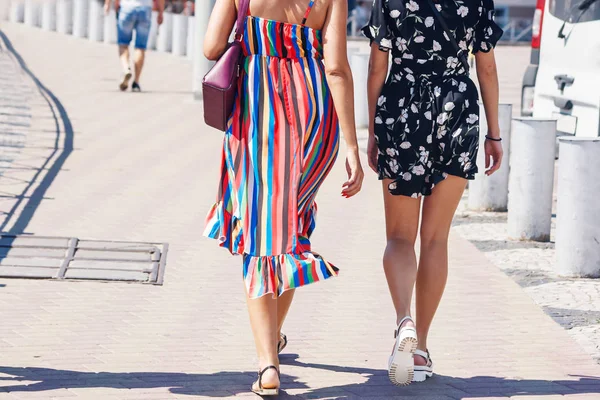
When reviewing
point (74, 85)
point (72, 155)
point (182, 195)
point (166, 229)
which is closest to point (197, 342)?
point (166, 229)

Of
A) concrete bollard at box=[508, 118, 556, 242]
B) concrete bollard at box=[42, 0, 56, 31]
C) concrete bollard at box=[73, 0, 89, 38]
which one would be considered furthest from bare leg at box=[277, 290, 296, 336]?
concrete bollard at box=[42, 0, 56, 31]

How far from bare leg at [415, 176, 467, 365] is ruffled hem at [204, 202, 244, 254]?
75 centimetres

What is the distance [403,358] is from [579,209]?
2597 mm

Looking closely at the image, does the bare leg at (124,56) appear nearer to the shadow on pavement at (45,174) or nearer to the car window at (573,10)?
the shadow on pavement at (45,174)

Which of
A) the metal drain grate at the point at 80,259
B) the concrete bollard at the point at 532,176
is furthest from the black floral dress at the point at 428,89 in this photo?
the concrete bollard at the point at 532,176

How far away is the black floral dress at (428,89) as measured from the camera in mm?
4578

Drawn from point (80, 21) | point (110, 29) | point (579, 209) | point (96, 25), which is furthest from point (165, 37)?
point (579, 209)

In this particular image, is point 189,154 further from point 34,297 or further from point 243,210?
point 243,210

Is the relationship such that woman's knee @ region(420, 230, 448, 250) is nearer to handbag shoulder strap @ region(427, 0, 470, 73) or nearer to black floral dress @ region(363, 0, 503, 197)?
black floral dress @ region(363, 0, 503, 197)

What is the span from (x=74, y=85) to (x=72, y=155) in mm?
6417

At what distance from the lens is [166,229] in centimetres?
787

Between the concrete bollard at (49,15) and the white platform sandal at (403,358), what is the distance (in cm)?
2431

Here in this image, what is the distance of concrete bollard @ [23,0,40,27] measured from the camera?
1137 inches

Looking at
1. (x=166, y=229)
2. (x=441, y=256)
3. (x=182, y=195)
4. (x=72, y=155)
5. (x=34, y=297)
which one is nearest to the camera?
(x=441, y=256)
